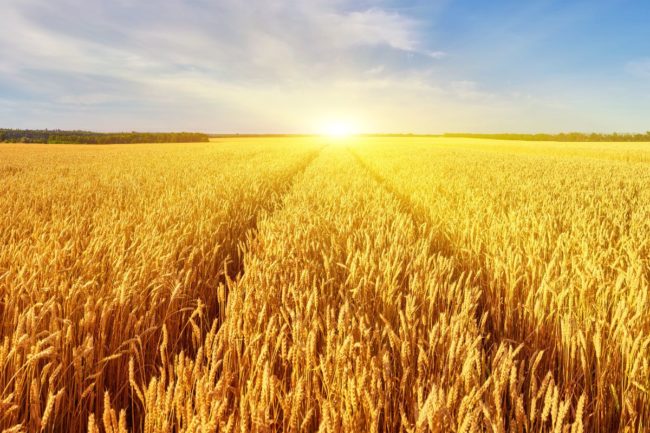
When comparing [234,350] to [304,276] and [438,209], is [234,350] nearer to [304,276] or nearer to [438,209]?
[304,276]

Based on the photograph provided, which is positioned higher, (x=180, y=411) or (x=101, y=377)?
(x=180, y=411)

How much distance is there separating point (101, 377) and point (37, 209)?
4.61 metres

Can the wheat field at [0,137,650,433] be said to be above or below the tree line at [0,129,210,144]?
below

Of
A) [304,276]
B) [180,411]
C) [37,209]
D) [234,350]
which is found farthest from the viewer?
[37,209]

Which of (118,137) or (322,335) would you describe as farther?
(118,137)

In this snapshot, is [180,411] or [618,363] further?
[618,363]

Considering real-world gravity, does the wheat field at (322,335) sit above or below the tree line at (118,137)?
below

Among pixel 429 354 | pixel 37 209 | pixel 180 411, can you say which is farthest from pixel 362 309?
pixel 37 209

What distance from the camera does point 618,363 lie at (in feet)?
5.81

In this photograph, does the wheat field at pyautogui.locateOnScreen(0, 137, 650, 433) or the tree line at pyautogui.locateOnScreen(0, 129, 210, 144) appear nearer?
the wheat field at pyautogui.locateOnScreen(0, 137, 650, 433)

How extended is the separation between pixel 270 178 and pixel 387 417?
9226mm

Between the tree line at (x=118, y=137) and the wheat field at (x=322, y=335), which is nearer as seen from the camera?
the wheat field at (x=322, y=335)

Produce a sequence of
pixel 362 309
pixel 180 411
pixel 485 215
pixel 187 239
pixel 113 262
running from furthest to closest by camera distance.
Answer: pixel 485 215
pixel 187 239
pixel 113 262
pixel 362 309
pixel 180 411

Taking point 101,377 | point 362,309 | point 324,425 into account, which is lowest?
point 101,377
